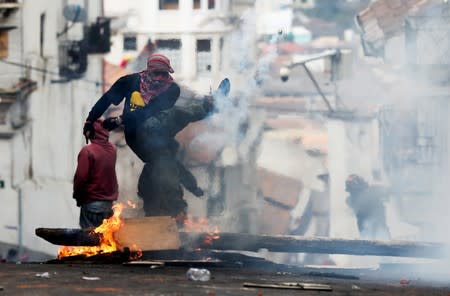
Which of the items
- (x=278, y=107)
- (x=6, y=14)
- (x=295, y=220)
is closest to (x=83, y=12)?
(x=6, y=14)

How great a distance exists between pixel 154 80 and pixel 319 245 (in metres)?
3.09

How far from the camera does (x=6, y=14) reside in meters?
42.8

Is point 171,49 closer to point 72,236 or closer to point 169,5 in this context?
point 169,5

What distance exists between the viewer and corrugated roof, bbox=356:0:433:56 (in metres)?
31.5

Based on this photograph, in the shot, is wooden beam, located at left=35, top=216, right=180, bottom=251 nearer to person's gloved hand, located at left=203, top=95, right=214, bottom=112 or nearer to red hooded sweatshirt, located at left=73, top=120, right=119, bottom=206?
red hooded sweatshirt, located at left=73, top=120, right=119, bottom=206

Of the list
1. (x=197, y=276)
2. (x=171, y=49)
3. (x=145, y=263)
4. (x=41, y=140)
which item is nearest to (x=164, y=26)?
(x=171, y=49)

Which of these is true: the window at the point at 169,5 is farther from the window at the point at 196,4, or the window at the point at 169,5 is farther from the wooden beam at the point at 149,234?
the wooden beam at the point at 149,234

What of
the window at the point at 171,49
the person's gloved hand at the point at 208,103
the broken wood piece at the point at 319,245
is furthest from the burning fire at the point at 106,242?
the window at the point at 171,49

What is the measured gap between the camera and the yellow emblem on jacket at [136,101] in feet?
52.5

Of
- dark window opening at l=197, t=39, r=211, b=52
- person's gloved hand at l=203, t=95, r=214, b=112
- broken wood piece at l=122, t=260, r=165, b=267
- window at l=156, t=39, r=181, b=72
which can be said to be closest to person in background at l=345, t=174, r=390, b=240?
person's gloved hand at l=203, t=95, r=214, b=112

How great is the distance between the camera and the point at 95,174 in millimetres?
16094

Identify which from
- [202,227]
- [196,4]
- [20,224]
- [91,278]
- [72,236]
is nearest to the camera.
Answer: [91,278]

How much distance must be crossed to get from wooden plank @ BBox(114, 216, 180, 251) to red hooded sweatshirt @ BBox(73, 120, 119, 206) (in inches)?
70.5

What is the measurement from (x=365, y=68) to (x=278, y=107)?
10502 mm
